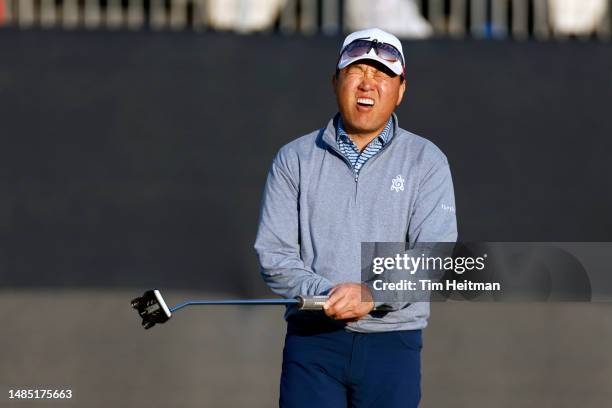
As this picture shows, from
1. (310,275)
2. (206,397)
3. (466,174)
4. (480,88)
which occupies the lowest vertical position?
(206,397)

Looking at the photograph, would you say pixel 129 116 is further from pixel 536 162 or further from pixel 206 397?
pixel 536 162

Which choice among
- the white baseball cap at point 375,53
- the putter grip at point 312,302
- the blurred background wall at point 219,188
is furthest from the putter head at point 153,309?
the blurred background wall at point 219,188

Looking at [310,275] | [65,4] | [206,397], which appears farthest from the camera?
[65,4]

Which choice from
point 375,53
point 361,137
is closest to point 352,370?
point 361,137

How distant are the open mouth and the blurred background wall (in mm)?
3142

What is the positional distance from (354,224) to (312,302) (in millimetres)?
330

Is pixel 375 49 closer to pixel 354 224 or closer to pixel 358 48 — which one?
pixel 358 48

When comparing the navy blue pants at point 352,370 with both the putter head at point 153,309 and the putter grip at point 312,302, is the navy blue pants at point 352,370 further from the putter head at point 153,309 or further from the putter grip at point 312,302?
the putter head at point 153,309

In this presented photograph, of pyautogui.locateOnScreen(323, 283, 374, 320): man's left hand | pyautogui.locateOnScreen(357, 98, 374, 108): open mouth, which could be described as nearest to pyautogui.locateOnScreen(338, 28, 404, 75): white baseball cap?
pyautogui.locateOnScreen(357, 98, 374, 108): open mouth

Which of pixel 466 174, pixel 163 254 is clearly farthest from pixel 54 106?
pixel 466 174

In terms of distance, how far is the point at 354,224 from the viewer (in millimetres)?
3973

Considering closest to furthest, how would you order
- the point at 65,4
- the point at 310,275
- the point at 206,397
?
the point at 310,275
the point at 206,397
the point at 65,4

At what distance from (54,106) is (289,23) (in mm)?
1508

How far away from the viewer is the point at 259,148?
7281 millimetres
